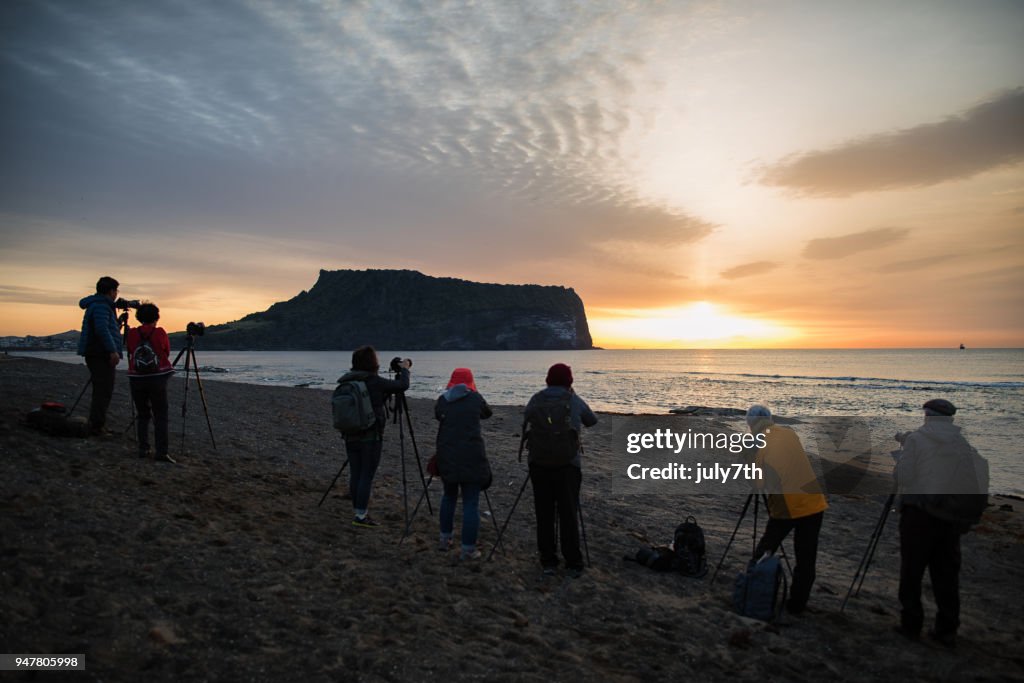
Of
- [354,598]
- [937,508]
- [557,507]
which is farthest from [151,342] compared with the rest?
[937,508]

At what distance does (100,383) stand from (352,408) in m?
5.06

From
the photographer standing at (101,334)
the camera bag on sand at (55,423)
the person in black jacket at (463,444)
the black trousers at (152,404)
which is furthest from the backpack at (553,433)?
the camera bag on sand at (55,423)

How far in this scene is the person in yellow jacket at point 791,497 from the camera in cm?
580

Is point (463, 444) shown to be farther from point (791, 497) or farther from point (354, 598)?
point (791, 497)

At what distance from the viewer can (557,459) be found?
6449 millimetres

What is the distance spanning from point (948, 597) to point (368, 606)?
19.3 ft

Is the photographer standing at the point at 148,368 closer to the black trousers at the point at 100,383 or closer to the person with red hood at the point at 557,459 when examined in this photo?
the black trousers at the point at 100,383

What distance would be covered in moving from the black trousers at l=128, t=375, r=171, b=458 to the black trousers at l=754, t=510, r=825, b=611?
28.3 feet

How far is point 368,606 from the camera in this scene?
524 cm

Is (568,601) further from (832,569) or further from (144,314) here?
(144,314)

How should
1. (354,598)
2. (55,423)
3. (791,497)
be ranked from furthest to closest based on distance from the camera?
(55,423) < (791,497) < (354,598)

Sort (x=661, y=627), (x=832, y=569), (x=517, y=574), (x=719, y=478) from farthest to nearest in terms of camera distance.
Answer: (x=719, y=478) → (x=832, y=569) → (x=517, y=574) → (x=661, y=627)

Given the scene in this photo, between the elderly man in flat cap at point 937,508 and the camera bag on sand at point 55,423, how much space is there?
37.9ft

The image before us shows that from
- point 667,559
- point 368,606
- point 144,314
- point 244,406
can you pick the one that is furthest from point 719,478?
point 244,406
